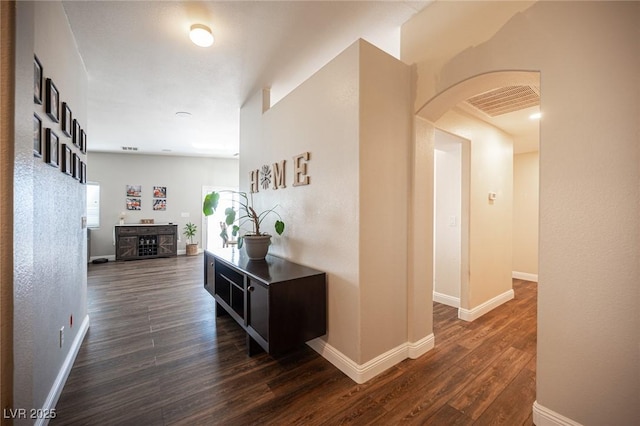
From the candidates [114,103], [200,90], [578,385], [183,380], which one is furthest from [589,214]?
[114,103]

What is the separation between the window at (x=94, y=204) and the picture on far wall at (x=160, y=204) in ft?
4.04

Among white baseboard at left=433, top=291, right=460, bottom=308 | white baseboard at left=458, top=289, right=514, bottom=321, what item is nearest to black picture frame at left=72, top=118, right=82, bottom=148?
white baseboard at left=458, top=289, right=514, bottom=321

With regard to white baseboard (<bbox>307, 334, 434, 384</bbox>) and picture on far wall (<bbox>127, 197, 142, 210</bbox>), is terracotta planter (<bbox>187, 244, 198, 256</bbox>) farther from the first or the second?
white baseboard (<bbox>307, 334, 434, 384</bbox>)

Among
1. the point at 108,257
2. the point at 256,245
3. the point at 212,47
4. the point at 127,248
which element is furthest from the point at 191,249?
the point at 212,47

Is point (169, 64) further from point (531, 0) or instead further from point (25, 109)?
point (531, 0)

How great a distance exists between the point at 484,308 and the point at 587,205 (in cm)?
227

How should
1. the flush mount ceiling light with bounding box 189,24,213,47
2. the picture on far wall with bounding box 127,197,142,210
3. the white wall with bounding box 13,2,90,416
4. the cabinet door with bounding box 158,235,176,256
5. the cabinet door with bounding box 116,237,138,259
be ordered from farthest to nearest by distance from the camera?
the picture on far wall with bounding box 127,197,142,210 → the cabinet door with bounding box 158,235,176,256 → the cabinet door with bounding box 116,237,138,259 → the flush mount ceiling light with bounding box 189,24,213,47 → the white wall with bounding box 13,2,90,416

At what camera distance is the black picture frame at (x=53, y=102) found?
1.66 meters

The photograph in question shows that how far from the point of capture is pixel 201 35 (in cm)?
229

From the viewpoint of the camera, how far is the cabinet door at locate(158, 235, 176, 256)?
691 centimetres

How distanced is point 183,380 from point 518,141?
17.2 ft

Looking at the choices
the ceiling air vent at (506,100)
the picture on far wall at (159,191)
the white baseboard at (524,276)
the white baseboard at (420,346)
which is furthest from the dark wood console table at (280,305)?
the picture on far wall at (159,191)

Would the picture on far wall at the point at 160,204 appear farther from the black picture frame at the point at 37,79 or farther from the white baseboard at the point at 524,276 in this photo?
the white baseboard at the point at 524,276

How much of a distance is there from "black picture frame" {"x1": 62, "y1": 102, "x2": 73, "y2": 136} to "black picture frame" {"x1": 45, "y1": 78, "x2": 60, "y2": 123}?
105mm
